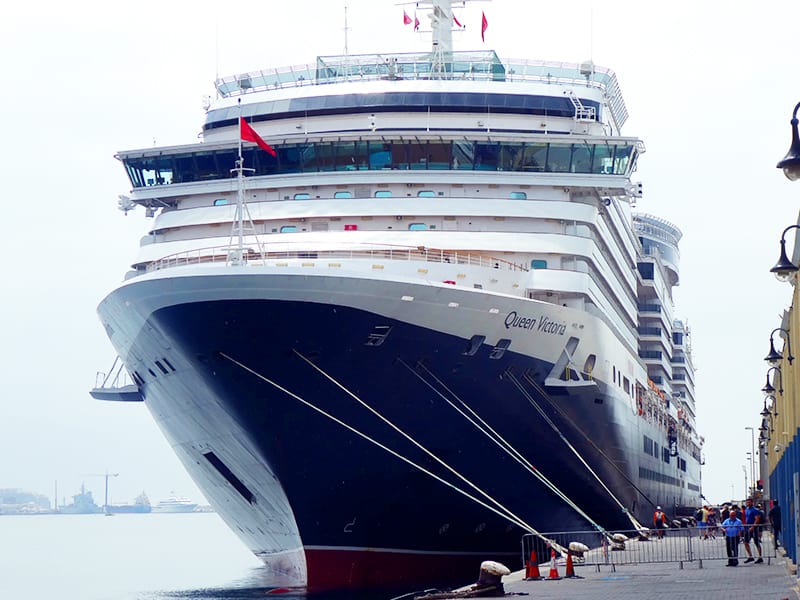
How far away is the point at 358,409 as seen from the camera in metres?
26.2

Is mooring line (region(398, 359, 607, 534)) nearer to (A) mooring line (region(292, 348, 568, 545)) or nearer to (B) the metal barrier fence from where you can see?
(B) the metal barrier fence

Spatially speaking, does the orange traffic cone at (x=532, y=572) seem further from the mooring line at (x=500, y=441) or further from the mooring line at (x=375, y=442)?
the mooring line at (x=500, y=441)

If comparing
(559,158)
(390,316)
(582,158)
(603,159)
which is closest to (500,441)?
(390,316)

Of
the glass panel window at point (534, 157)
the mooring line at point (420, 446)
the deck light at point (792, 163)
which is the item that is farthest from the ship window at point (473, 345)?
the deck light at point (792, 163)

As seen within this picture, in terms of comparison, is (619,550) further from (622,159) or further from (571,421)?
(622,159)

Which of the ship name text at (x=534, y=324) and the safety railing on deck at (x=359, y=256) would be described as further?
the safety railing on deck at (x=359, y=256)

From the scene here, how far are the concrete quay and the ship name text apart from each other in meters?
4.95

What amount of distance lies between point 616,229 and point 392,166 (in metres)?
11.4

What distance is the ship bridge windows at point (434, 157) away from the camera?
32.3 m

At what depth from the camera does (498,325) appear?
2733 centimetres

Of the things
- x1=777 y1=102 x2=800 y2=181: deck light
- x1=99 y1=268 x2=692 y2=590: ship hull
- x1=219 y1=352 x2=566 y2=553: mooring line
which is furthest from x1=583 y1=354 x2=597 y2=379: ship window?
x1=777 y1=102 x2=800 y2=181: deck light

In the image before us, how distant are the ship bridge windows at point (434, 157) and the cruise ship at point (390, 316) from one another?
0.05 m

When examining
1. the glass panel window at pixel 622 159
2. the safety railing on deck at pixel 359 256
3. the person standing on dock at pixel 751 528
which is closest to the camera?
the person standing on dock at pixel 751 528

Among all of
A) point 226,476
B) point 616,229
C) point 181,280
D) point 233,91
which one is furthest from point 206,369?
point 616,229
